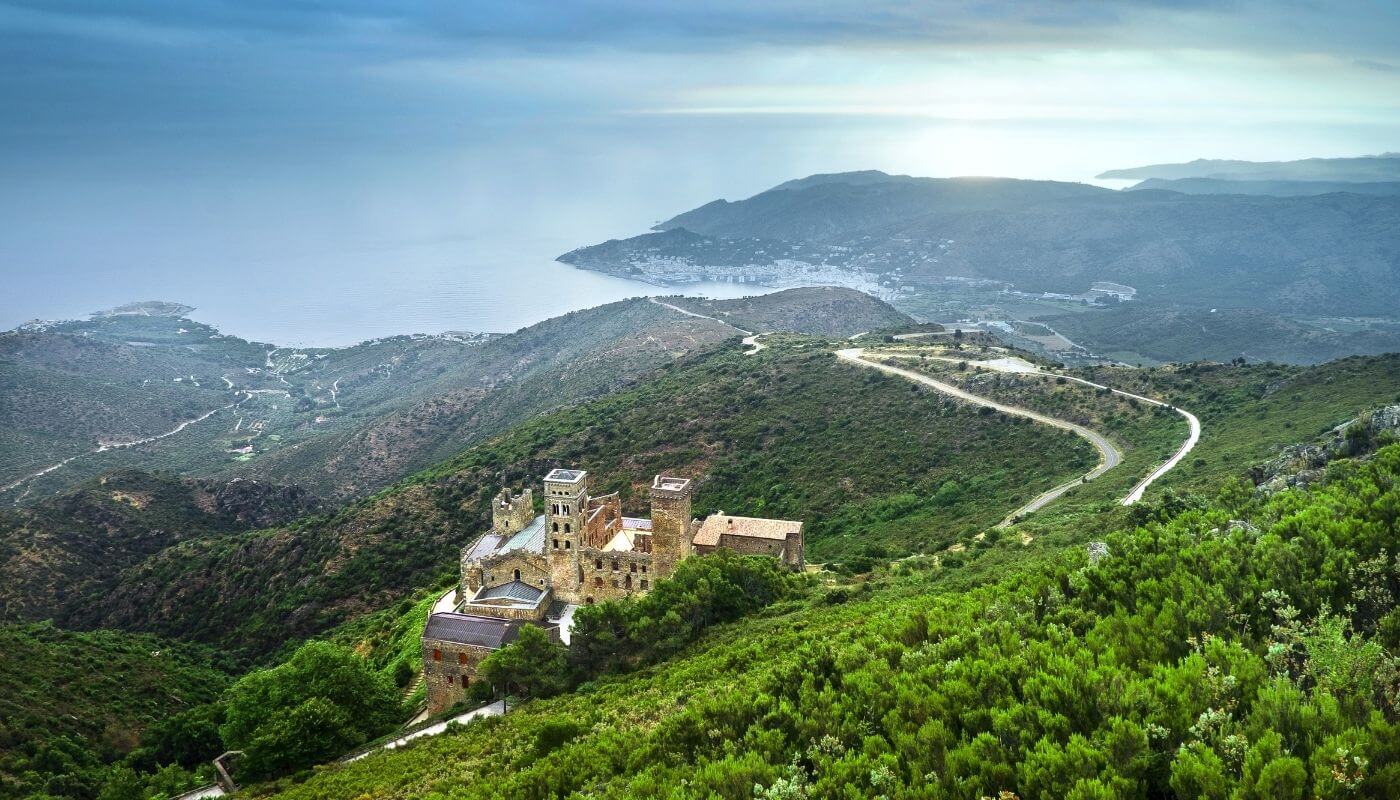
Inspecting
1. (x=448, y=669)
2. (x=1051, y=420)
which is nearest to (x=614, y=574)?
(x=448, y=669)

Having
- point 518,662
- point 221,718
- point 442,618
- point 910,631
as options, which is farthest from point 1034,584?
point 221,718

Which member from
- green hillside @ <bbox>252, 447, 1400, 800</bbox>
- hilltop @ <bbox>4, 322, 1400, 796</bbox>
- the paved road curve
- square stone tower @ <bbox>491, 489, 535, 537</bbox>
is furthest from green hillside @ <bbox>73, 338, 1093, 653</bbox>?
green hillside @ <bbox>252, 447, 1400, 800</bbox>

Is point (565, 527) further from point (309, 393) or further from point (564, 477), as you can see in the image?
point (309, 393)

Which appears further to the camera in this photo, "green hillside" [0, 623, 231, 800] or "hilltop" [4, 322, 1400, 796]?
"hilltop" [4, 322, 1400, 796]

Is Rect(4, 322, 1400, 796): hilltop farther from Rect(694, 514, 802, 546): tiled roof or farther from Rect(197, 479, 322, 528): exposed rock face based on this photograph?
Rect(694, 514, 802, 546): tiled roof

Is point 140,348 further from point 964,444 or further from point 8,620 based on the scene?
point 964,444

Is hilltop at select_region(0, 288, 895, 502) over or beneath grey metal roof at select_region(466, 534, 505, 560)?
beneath

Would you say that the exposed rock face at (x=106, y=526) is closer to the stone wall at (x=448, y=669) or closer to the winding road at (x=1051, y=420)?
the stone wall at (x=448, y=669)
